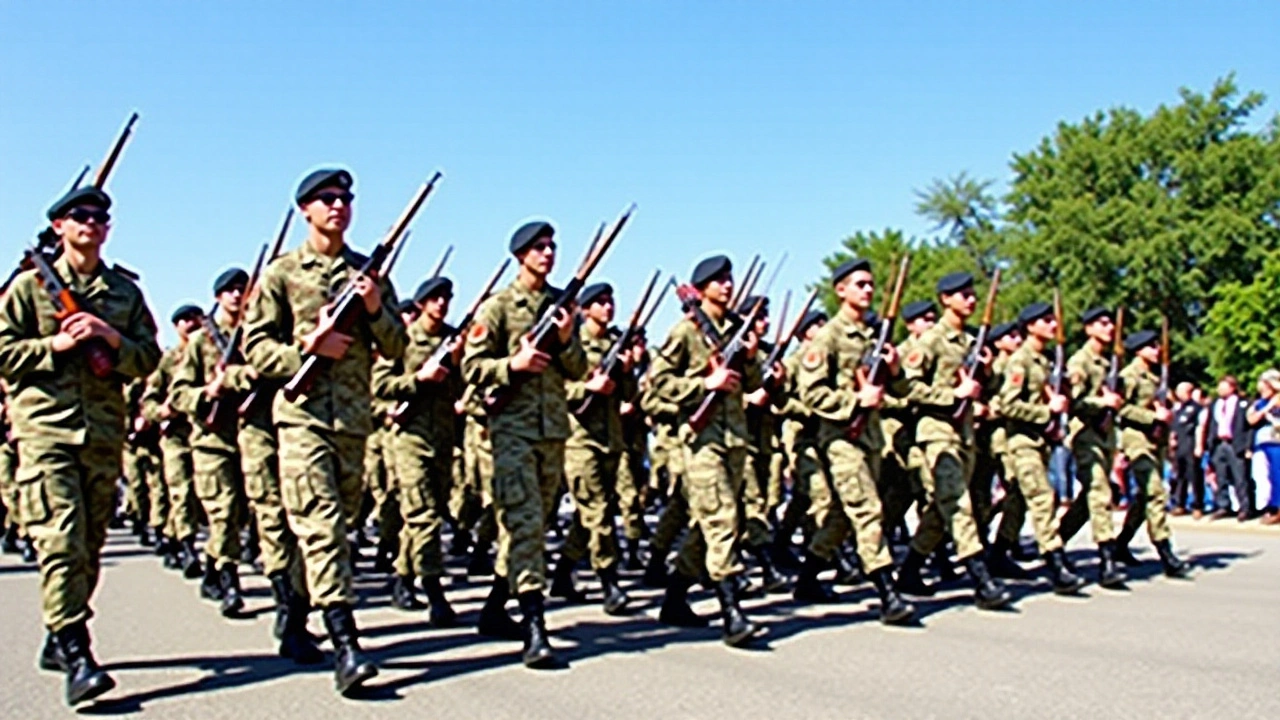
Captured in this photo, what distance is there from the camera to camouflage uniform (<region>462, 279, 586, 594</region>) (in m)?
6.18

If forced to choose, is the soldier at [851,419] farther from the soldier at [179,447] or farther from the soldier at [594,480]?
the soldier at [179,447]

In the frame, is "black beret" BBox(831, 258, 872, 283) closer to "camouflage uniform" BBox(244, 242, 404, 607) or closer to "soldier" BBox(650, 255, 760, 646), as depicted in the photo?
"soldier" BBox(650, 255, 760, 646)

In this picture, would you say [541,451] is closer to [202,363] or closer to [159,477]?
[202,363]

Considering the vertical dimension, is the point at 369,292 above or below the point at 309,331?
above

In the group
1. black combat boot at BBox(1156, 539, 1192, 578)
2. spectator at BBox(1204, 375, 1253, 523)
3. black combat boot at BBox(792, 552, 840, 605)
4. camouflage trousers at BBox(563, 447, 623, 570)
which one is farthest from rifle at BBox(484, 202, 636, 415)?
spectator at BBox(1204, 375, 1253, 523)

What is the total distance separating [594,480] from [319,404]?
124 inches

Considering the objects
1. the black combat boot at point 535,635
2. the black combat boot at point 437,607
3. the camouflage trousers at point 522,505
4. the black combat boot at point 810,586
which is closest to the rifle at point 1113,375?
the black combat boot at point 810,586

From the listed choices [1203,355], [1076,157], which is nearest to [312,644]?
[1203,355]

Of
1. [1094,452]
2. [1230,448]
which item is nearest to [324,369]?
[1094,452]

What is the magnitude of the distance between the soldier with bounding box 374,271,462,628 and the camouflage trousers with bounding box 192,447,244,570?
3.23ft

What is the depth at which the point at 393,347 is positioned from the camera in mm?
5805

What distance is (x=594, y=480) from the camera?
8.52 m

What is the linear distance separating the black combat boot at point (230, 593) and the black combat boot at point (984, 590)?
14.4 ft

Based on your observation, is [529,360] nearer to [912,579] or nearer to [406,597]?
[406,597]
